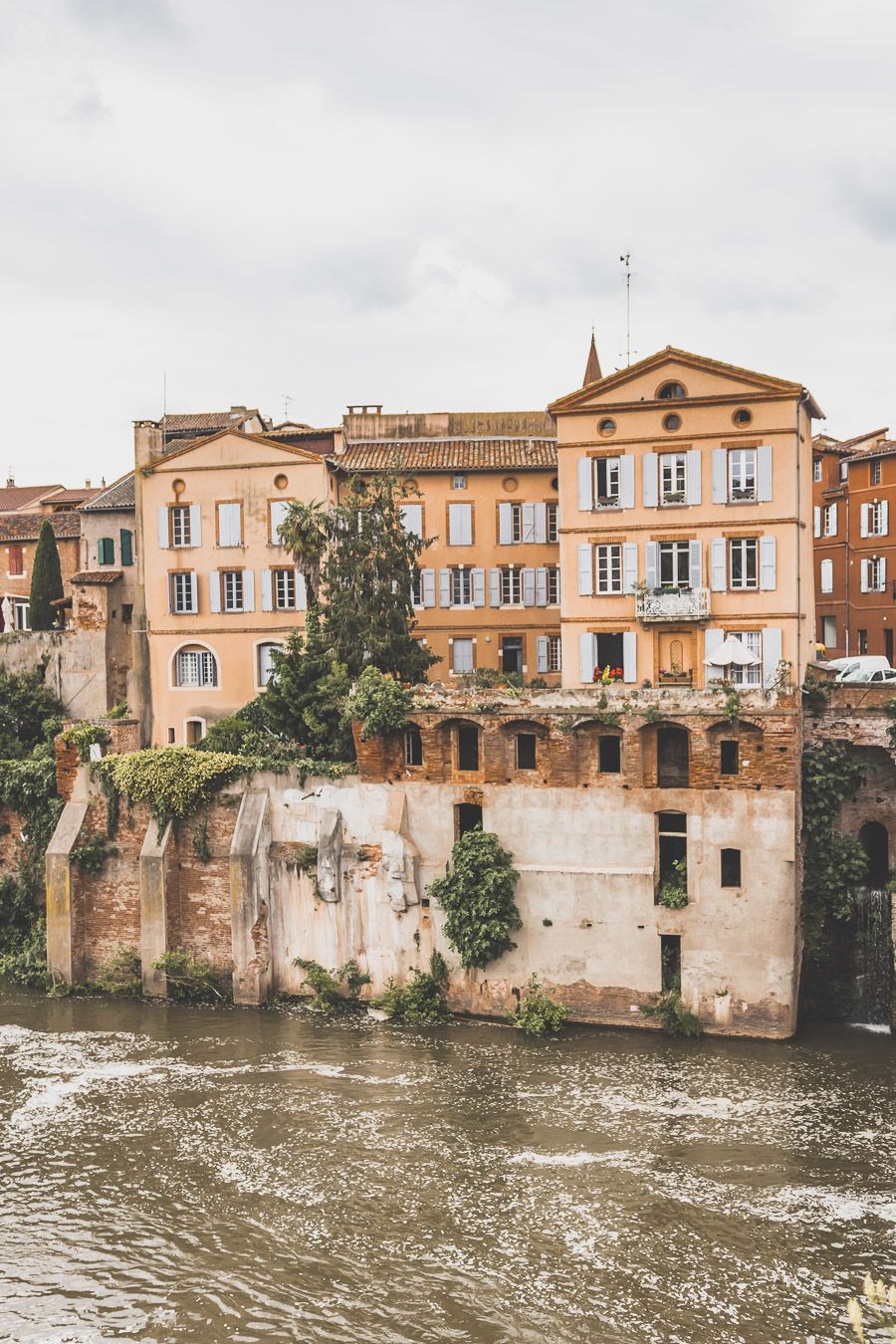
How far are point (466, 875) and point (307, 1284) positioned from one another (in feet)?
38.2

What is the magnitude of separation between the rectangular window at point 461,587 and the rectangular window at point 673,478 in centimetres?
875

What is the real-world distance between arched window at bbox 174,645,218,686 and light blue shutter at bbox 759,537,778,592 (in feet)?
60.7

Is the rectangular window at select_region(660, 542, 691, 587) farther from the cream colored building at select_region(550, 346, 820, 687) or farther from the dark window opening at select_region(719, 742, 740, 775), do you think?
the dark window opening at select_region(719, 742, 740, 775)

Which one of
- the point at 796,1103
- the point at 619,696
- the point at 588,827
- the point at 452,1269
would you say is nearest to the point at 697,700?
the point at 619,696

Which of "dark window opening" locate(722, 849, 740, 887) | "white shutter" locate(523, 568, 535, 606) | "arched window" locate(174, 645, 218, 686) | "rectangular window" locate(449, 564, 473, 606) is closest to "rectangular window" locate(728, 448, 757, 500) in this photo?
"white shutter" locate(523, 568, 535, 606)

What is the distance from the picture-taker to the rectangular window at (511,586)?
138 ft

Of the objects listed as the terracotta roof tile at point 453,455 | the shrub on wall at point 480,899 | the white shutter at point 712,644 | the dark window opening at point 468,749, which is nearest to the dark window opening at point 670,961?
the shrub on wall at point 480,899

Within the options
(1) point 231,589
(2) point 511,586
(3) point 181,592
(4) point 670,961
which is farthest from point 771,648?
(3) point 181,592

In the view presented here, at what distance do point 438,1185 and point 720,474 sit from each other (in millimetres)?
22096

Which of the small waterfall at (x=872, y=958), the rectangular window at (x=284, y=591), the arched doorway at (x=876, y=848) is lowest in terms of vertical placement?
the small waterfall at (x=872, y=958)

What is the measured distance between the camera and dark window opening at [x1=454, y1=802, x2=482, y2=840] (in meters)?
30.2

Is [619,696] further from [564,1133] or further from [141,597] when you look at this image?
[141,597]

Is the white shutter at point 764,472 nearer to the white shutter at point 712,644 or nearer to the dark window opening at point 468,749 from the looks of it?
the white shutter at point 712,644

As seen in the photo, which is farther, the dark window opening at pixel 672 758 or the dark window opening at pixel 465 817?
the dark window opening at pixel 465 817
